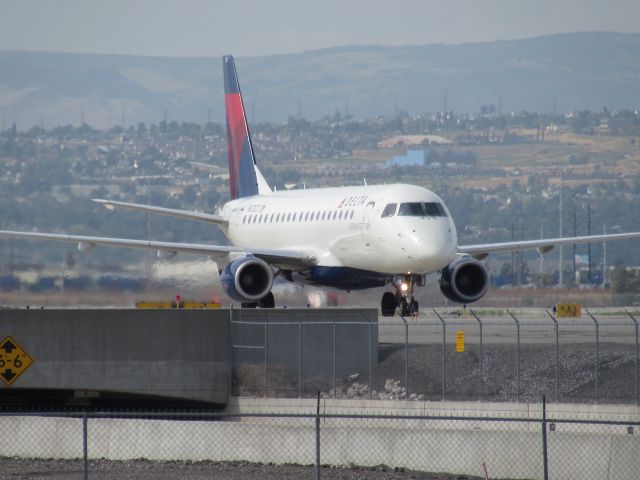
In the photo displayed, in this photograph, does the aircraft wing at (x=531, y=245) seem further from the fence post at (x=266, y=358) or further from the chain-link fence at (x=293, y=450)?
the chain-link fence at (x=293, y=450)

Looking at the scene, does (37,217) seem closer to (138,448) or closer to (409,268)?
(409,268)

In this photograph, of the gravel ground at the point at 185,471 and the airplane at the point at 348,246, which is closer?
the gravel ground at the point at 185,471

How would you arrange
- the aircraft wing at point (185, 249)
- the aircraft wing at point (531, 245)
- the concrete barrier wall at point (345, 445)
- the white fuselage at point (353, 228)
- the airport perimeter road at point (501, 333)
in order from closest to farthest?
the concrete barrier wall at point (345, 445) < the airport perimeter road at point (501, 333) < the white fuselage at point (353, 228) < the aircraft wing at point (185, 249) < the aircraft wing at point (531, 245)

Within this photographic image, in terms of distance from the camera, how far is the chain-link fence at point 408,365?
32438 millimetres

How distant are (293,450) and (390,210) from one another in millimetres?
18027

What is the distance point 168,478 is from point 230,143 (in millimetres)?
33969

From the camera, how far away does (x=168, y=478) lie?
22766 mm

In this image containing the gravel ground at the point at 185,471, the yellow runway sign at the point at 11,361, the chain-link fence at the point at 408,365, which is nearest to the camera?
the gravel ground at the point at 185,471

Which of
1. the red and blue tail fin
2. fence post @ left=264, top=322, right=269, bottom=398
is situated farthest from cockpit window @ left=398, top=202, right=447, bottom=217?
the red and blue tail fin

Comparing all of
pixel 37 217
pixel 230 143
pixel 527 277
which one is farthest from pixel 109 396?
pixel 527 277

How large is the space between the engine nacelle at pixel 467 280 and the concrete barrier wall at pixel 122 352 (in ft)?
35.8

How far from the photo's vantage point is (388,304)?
1761 inches

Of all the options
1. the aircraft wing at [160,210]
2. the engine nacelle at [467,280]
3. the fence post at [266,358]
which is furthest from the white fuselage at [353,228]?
the fence post at [266,358]

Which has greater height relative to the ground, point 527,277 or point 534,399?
point 534,399
